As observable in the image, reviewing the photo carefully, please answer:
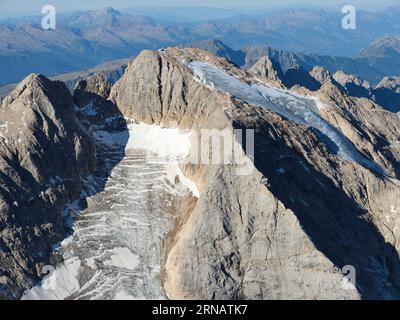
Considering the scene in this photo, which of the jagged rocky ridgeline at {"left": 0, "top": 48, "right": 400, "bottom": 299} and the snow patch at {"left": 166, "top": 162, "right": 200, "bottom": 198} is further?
the snow patch at {"left": 166, "top": 162, "right": 200, "bottom": 198}

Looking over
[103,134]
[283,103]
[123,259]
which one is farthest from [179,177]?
[283,103]

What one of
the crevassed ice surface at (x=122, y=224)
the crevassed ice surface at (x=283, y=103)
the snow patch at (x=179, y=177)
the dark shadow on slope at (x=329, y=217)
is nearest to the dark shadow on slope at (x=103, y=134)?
the crevassed ice surface at (x=122, y=224)

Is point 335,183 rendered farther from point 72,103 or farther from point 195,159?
point 72,103

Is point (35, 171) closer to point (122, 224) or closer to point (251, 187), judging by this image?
point (122, 224)

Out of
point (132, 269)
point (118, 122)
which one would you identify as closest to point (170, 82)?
point (118, 122)

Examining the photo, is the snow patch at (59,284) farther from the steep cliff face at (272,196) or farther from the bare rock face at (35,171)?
the steep cliff face at (272,196)

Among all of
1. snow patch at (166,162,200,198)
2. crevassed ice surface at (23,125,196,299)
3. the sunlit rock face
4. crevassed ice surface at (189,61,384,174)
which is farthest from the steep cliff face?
the sunlit rock face

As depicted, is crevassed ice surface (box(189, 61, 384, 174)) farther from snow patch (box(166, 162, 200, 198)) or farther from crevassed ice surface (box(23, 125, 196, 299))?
snow patch (box(166, 162, 200, 198))
